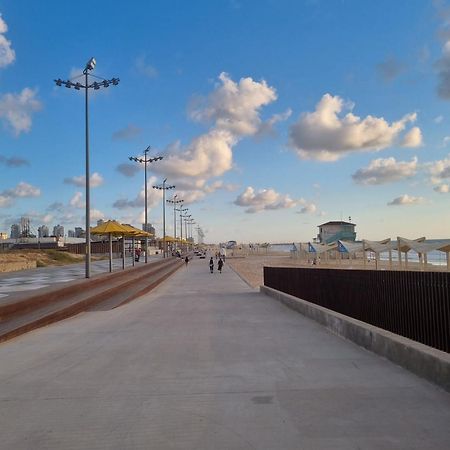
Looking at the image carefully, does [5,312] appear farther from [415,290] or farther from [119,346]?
[415,290]

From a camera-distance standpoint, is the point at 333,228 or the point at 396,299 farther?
the point at 333,228

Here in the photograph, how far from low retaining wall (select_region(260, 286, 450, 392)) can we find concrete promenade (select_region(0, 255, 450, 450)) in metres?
0.14

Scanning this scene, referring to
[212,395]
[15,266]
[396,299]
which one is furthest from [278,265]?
[212,395]

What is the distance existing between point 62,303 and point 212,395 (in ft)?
33.3

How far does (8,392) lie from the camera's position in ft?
18.7

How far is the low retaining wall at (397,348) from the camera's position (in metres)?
5.53

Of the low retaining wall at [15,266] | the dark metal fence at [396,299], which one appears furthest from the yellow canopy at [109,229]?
the dark metal fence at [396,299]

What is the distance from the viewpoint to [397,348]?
6590 millimetres

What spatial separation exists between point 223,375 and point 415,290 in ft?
11.2

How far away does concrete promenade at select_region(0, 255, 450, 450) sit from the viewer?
4.17m

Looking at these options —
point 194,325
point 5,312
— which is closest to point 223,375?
point 194,325

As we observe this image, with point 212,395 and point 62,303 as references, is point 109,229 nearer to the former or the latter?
point 62,303

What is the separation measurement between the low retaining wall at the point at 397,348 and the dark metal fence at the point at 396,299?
51 cm

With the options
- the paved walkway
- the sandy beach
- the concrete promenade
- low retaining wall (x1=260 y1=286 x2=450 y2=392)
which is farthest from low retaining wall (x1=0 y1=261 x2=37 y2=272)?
low retaining wall (x1=260 y1=286 x2=450 y2=392)
